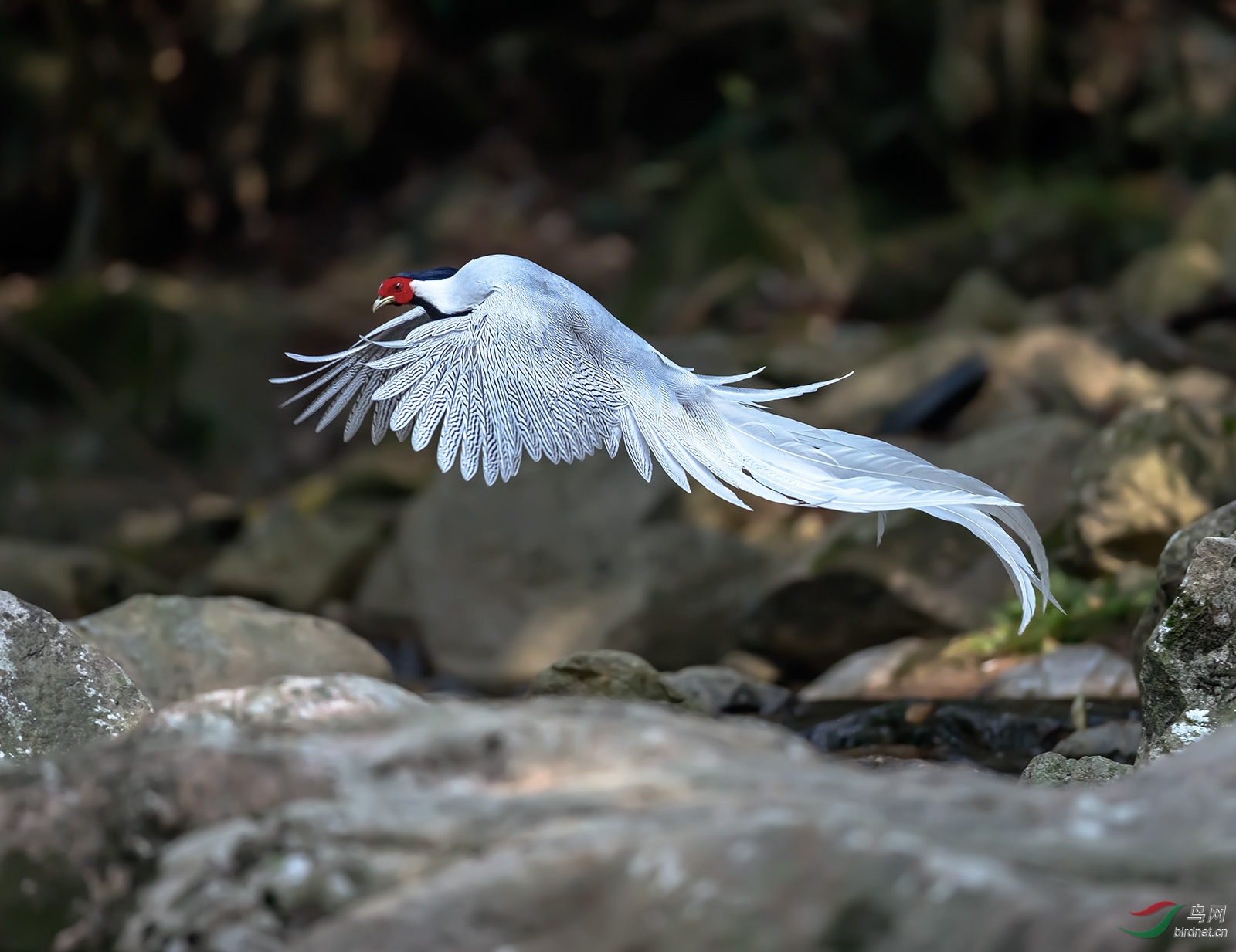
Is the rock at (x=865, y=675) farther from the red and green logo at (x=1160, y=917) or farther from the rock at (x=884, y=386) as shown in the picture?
the red and green logo at (x=1160, y=917)

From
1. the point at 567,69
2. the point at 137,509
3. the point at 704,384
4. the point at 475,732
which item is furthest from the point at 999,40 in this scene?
the point at 475,732

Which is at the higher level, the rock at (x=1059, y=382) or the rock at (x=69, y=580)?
the rock at (x=1059, y=382)

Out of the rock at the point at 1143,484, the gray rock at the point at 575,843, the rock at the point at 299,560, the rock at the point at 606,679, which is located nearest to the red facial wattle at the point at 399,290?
the rock at the point at 606,679

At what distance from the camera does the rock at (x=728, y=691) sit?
5.08m

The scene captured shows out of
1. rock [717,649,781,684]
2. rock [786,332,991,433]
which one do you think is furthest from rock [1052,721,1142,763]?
rock [786,332,991,433]

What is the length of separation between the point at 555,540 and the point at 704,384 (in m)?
3.68

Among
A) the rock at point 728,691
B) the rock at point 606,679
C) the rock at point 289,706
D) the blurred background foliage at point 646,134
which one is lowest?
the rock at point 728,691

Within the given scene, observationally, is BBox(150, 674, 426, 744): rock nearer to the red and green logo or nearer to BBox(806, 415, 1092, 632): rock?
the red and green logo

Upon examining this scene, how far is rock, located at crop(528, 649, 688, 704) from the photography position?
404 centimetres

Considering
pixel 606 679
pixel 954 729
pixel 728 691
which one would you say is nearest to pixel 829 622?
pixel 728 691

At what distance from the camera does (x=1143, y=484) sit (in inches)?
221

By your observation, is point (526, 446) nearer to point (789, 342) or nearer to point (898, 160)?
point (789, 342)

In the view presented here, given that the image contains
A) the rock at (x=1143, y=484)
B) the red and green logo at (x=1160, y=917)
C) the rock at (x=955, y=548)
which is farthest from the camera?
the rock at (x=955, y=548)

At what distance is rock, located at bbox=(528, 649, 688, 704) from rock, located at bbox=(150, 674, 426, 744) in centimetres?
173
